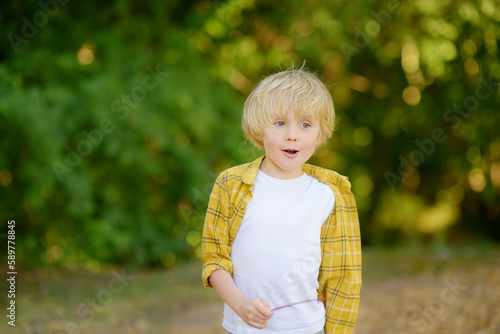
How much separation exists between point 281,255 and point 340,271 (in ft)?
0.82

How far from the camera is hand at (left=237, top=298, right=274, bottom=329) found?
1778 millimetres

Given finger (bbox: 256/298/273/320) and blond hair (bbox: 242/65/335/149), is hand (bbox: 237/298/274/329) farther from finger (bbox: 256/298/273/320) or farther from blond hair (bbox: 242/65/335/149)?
blond hair (bbox: 242/65/335/149)

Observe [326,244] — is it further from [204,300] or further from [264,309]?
[204,300]

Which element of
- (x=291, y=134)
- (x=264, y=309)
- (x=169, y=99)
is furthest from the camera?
(x=169, y=99)

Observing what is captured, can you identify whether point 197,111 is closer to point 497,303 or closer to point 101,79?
point 101,79

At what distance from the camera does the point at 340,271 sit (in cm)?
198

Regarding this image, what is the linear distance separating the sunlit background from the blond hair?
2.56 metres

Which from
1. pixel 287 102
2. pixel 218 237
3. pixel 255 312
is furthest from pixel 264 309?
pixel 287 102

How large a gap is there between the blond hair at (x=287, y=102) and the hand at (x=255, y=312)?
1.98 feet

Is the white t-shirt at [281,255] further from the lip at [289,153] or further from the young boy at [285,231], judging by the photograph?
the lip at [289,153]

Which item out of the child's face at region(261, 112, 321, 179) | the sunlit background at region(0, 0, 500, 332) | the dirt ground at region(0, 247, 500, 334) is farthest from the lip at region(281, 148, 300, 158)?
the sunlit background at region(0, 0, 500, 332)

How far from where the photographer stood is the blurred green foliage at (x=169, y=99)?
17.0 ft

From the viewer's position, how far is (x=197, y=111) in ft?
19.8

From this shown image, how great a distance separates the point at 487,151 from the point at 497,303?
348 cm
